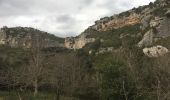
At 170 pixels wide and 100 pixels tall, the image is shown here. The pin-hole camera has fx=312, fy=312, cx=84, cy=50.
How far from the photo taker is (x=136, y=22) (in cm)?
15612

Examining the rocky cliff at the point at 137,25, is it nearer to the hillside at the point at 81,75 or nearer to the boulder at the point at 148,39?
the boulder at the point at 148,39

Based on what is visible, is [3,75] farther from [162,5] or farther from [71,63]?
[162,5]

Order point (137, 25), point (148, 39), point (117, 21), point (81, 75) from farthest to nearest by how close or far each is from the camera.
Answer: point (117, 21)
point (137, 25)
point (148, 39)
point (81, 75)

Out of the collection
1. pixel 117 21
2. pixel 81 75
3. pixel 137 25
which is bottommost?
pixel 81 75

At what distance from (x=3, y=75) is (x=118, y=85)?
76.7ft

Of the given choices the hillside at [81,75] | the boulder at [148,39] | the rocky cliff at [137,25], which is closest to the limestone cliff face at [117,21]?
the rocky cliff at [137,25]

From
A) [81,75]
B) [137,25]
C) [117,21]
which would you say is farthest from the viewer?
[117,21]

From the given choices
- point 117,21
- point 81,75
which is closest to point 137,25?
point 117,21

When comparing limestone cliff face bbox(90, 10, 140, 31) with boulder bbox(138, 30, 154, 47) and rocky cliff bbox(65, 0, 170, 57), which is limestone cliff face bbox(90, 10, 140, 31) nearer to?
rocky cliff bbox(65, 0, 170, 57)

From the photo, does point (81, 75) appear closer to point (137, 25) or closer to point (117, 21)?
point (137, 25)

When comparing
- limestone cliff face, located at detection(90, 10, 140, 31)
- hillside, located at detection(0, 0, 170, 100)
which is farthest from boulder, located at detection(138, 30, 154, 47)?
limestone cliff face, located at detection(90, 10, 140, 31)

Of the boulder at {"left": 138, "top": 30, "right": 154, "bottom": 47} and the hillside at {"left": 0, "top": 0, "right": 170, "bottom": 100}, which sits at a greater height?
the boulder at {"left": 138, "top": 30, "right": 154, "bottom": 47}

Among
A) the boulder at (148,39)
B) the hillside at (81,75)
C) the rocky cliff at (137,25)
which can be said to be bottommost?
the hillside at (81,75)

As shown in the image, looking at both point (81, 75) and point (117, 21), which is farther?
point (117, 21)
